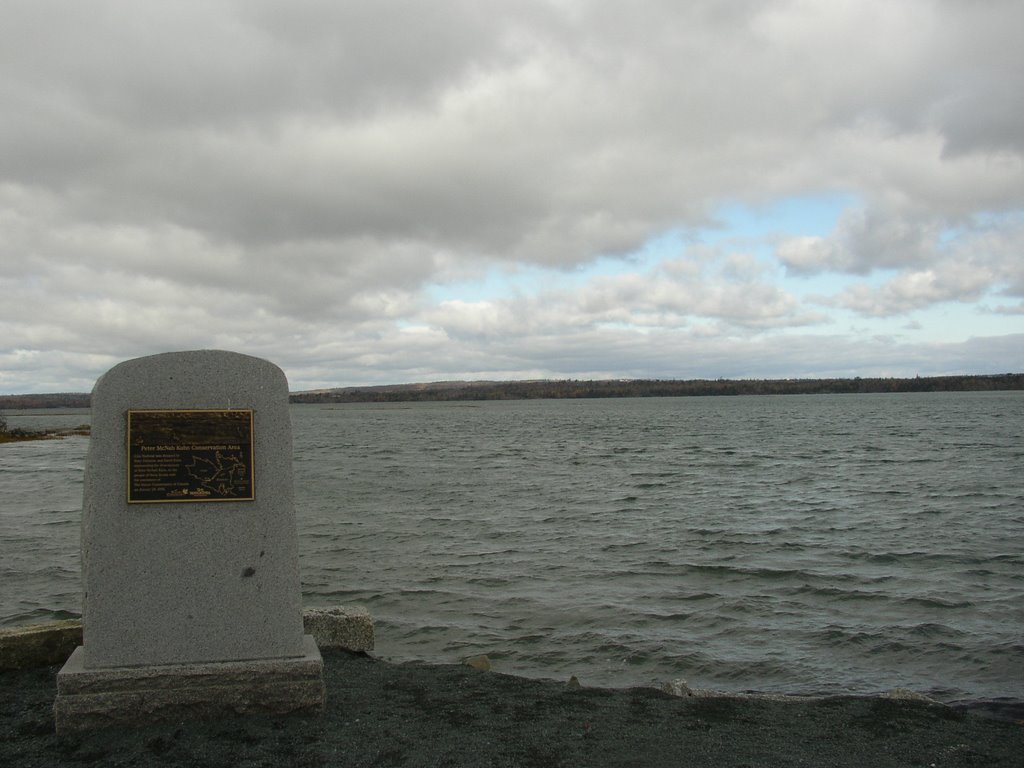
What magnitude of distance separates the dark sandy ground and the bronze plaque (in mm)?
1481

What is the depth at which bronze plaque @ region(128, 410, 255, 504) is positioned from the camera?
5793mm

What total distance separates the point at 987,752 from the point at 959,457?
133 feet

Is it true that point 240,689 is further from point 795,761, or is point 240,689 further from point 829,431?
point 829,431

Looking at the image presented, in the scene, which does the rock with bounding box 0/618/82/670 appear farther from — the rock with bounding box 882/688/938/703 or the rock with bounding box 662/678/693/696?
the rock with bounding box 882/688/938/703

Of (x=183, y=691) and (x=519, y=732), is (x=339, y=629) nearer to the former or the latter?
(x=183, y=691)

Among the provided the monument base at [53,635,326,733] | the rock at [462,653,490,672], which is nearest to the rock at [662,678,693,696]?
the rock at [462,653,490,672]

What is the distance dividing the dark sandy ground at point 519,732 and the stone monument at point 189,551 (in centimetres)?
24

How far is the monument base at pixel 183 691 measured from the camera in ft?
18.3

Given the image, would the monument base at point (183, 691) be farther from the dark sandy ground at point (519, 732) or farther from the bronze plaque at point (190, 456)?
the bronze plaque at point (190, 456)

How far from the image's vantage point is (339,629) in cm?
803

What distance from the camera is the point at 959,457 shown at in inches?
1658

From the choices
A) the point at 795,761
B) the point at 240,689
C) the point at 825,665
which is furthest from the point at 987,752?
the point at 240,689

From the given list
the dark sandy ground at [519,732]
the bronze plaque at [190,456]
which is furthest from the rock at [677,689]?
the bronze plaque at [190,456]

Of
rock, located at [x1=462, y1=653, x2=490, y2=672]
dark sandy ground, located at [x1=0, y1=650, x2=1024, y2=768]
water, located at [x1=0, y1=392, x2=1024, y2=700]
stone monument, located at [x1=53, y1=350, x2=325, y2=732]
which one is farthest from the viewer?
water, located at [x1=0, y1=392, x2=1024, y2=700]
